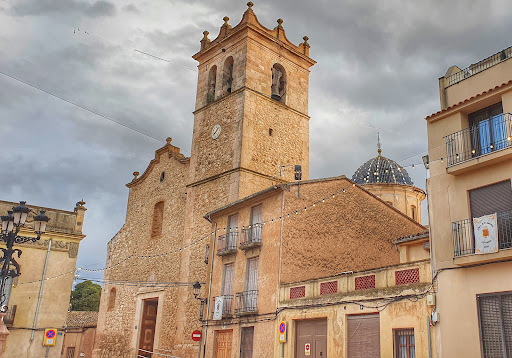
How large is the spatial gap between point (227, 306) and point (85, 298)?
40.8 m

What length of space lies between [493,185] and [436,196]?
1496mm

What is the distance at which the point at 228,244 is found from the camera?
21.8 metres

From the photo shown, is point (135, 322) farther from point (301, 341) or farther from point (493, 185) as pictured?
point (493, 185)

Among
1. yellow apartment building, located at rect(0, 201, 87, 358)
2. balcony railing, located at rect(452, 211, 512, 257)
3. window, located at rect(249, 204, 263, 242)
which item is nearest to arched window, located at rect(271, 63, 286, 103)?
window, located at rect(249, 204, 263, 242)

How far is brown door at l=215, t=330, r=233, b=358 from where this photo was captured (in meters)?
20.2

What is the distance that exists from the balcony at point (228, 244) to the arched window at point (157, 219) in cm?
988

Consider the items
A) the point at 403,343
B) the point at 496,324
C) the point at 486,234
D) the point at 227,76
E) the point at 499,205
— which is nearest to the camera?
the point at 496,324

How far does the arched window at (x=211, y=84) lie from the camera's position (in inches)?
1206

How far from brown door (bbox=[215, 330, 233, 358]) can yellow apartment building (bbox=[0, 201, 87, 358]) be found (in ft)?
31.4

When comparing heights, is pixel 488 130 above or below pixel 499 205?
above

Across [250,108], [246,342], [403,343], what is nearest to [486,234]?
[403,343]

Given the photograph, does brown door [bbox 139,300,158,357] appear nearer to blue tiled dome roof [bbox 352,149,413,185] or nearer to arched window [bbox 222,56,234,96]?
arched window [bbox 222,56,234,96]

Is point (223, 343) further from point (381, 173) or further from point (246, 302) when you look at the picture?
point (381, 173)

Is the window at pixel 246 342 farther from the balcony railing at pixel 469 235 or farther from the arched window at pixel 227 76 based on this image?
the arched window at pixel 227 76
